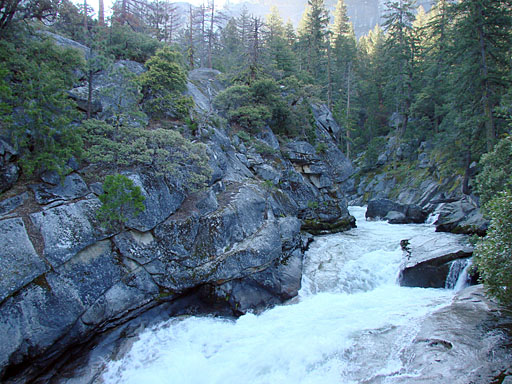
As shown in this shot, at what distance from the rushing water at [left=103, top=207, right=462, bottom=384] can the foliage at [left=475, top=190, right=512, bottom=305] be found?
2.34 m

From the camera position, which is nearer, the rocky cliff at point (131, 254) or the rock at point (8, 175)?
the rocky cliff at point (131, 254)

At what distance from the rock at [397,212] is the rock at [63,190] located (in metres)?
22.9

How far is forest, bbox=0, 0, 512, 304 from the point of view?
8.80 m

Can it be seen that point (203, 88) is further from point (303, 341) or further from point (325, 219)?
point (303, 341)

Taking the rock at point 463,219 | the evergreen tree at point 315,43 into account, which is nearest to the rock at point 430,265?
the rock at point 463,219

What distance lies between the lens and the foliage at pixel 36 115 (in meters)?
8.01

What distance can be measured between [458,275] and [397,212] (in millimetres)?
13621

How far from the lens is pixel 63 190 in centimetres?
892

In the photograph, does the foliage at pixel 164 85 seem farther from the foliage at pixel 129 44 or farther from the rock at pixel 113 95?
the foliage at pixel 129 44

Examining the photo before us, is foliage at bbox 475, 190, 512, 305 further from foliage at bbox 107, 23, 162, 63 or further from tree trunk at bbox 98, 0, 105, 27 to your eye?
tree trunk at bbox 98, 0, 105, 27

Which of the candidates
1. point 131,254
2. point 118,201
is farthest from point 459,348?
point 118,201

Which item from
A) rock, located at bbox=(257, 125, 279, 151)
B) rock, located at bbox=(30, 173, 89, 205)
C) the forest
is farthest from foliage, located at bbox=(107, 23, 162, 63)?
rock, located at bbox=(30, 173, 89, 205)

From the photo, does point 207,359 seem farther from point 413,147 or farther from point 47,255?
point 413,147

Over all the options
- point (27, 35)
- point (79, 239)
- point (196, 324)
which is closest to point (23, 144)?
point (79, 239)
